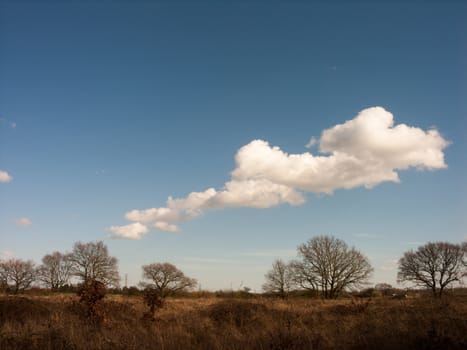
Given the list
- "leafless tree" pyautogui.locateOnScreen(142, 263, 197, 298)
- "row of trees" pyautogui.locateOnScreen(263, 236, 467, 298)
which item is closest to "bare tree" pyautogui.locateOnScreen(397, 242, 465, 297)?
"row of trees" pyautogui.locateOnScreen(263, 236, 467, 298)

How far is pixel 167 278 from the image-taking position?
6391 cm

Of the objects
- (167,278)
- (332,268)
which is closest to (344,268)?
(332,268)

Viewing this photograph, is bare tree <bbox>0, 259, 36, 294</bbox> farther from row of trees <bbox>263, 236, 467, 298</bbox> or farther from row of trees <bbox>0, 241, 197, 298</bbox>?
row of trees <bbox>263, 236, 467, 298</bbox>

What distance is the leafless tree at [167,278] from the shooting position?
205 ft

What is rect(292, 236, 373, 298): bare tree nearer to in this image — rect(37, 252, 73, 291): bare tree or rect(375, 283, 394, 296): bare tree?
rect(375, 283, 394, 296): bare tree

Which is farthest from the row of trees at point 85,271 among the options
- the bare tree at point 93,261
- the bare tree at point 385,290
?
the bare tree at point 385,290

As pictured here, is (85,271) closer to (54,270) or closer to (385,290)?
(54,270)

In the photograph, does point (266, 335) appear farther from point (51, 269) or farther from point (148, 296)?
point (51, 269)

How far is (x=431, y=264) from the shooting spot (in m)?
55.9

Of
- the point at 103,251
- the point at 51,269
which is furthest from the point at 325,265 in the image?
the point at 51,269

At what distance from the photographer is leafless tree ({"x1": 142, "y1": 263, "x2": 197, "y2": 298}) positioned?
6234cm

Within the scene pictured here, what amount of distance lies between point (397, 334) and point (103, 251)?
64.3 metres

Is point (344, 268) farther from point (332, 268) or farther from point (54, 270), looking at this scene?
point (54, 270)

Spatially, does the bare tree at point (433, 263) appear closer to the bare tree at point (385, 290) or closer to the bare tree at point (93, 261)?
the bare tree at point (385, 290)
